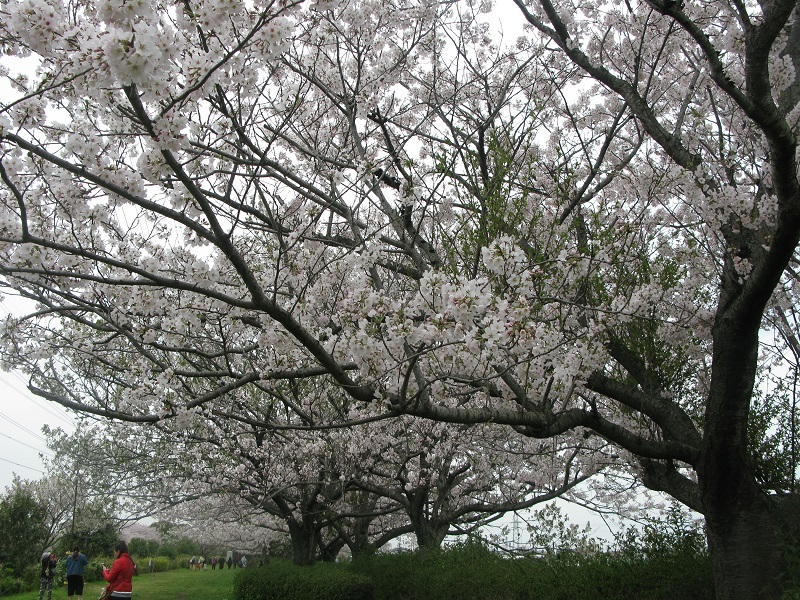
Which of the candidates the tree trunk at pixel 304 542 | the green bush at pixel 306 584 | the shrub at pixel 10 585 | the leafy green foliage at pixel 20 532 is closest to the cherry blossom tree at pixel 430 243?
the green bush at pixel 306 584

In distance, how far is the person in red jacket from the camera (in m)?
6.89

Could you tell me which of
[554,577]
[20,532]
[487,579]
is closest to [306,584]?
[487,579]

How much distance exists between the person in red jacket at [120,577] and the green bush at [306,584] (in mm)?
3501

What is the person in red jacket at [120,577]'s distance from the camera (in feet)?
22.6

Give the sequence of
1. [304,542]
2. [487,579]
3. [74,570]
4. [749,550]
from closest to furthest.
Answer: [749,550], [487,579], [74,570], [304,542]

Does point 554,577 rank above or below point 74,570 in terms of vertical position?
above

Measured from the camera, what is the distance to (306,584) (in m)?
9.93

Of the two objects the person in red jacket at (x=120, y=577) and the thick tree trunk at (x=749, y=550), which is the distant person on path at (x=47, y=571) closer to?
the person in red jacket at (x=120, y=577)

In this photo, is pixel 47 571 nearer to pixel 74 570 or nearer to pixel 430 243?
pixel 74 570

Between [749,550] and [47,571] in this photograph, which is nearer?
[749,550]

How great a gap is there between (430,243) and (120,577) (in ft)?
19.2

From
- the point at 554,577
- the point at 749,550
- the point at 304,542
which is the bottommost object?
the point at 304,542

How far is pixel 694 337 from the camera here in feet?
18.0

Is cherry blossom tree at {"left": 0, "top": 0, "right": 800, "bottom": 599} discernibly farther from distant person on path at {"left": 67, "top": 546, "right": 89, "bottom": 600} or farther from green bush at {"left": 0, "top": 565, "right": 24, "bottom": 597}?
green bush at {"left": 0, "top": 565, "right": 24, "bottom": 597}
